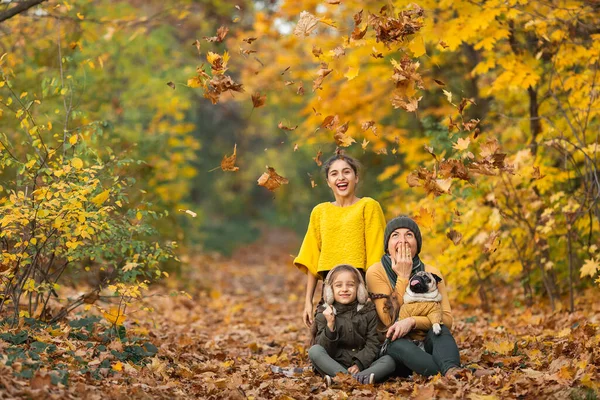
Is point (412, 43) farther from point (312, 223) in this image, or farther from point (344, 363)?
point (344, 363)

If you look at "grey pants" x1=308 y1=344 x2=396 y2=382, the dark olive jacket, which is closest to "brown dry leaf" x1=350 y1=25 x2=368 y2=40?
the dark olive jacket

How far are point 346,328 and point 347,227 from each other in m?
0.85

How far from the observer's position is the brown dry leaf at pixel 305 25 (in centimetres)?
550

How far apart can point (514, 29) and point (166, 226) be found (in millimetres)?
6079

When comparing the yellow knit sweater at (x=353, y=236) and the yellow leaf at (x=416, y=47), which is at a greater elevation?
the yellow leaf at (x=416, y=47)

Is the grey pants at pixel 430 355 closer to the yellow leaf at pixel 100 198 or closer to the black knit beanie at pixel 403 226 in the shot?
the black knit beanie at pixel 403 226

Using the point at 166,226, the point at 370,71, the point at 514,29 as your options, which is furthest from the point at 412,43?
the point at 166,226

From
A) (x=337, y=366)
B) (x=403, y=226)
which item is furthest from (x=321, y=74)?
(x=337, y=366)

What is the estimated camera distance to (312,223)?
230 inches

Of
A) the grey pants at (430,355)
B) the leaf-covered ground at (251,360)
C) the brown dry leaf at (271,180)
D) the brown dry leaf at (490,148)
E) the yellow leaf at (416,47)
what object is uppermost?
the yellow leaf at (416,47)

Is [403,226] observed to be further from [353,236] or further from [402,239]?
[353,236]

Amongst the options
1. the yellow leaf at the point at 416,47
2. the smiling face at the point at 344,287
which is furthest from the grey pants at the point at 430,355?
the yellow leaf at the point at 416,47

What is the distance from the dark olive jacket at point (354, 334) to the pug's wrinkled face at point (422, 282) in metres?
0.35

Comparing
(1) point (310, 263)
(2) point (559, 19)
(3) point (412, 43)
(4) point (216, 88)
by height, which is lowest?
(1) point (310, 263)
